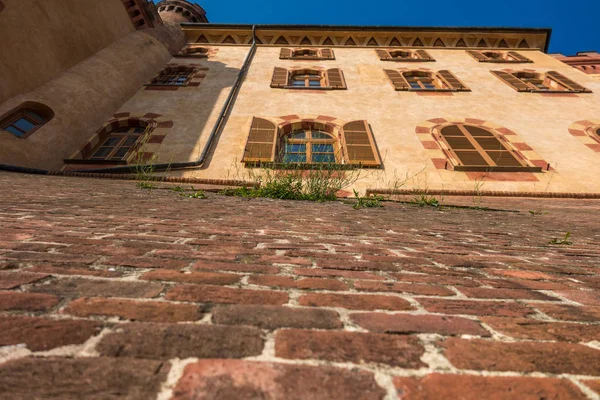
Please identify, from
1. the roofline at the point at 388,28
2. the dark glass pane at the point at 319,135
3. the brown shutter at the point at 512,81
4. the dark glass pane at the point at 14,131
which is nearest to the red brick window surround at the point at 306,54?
the roofline at the point at 388,28

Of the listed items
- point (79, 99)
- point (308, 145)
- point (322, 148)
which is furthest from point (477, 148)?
point (79, 99)

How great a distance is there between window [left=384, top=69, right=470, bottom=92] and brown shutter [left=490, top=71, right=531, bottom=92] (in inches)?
56.5

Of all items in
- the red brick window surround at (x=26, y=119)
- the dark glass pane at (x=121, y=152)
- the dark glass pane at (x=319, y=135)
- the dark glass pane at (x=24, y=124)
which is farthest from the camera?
the dark glass pane at (x=319, y=135)

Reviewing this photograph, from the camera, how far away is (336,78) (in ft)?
31.0

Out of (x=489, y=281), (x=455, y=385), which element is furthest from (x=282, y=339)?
(x=489, y=281)

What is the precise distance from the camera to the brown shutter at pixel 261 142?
6.45 meters

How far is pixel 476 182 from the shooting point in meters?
6.02

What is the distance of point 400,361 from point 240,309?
17.2 inches

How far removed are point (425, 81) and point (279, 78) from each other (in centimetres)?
502

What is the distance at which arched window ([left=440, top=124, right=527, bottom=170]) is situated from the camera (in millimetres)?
6383

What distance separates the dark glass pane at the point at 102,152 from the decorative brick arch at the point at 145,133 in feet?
0.43

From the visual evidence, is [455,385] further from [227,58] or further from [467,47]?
[467,47]

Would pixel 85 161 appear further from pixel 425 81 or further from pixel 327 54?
pixel 425 81

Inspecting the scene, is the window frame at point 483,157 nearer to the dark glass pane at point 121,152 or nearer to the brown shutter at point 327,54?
the brown shutter at point 327,54
